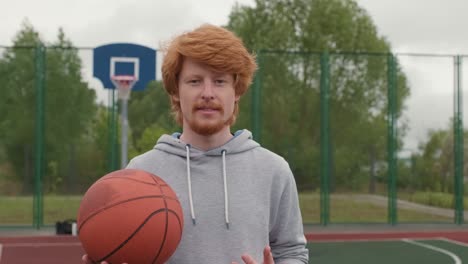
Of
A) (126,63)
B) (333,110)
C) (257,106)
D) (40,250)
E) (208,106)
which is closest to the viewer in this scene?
(208,106)

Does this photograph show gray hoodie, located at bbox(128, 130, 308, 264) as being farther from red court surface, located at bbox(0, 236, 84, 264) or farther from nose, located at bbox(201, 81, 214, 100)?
red court surface, located at bbox(0, 236, 84, 264)

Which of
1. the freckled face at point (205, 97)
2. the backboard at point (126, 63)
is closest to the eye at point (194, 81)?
the freckled face at point (205, 97)

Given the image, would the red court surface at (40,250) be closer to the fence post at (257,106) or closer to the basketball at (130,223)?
the fence post at (257,106)

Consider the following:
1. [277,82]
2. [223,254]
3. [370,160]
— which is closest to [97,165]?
[277,82]

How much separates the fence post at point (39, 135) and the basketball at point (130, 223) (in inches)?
469

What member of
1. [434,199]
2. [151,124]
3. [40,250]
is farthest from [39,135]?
[434,199]

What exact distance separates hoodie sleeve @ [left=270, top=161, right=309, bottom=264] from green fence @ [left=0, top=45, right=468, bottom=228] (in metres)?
11.5

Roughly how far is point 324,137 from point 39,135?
5536 millimetres

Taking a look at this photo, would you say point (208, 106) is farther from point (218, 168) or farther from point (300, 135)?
point (300, 135)

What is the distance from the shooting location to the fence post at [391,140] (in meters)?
14.7

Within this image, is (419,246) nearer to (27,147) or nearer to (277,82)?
(277,82)

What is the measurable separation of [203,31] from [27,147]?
40.2ft

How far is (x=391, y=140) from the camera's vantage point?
1484 cm

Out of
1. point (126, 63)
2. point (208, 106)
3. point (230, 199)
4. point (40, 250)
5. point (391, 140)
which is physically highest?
point (126, 63)
